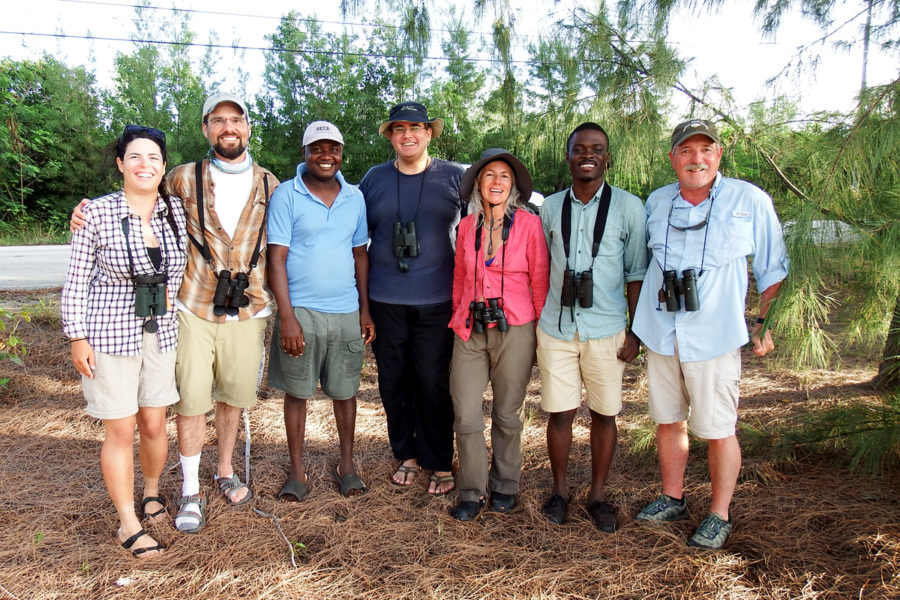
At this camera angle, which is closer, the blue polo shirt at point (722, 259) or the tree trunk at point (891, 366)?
the blue polo shirt at point (722, 259)

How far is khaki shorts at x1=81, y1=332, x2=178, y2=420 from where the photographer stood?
2.43 m

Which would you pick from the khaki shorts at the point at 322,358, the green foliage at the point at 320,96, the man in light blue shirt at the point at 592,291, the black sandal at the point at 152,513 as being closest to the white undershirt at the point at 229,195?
the khaki shorts at the point at 322,358

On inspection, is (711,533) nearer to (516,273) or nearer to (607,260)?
(607,260)

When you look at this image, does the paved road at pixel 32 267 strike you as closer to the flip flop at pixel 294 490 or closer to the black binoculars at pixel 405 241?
the flip flop at pixel 294 490

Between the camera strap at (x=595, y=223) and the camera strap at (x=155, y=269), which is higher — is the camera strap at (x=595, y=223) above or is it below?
above

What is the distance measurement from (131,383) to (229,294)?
22.0 inches

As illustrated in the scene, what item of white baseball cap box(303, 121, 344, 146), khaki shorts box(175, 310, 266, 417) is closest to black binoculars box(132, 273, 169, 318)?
khaki shorts box(175, 310, 266, 417)

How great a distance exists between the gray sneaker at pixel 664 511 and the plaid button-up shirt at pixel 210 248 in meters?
2.13

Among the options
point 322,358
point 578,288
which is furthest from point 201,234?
point 578,288

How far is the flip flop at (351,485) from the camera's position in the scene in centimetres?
316

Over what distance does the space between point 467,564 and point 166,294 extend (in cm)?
174

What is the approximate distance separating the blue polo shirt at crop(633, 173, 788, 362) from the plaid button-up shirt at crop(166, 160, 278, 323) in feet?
6.37

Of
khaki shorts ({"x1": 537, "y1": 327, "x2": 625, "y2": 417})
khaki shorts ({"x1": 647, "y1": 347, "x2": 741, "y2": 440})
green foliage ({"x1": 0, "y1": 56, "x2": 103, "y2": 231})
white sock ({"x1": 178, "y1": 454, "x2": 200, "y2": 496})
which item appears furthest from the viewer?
green foliage ({"x1": 0, "y1": 56, "x2": 103, "y2": 231})

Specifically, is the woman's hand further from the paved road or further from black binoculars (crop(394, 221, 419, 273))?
the paved road
